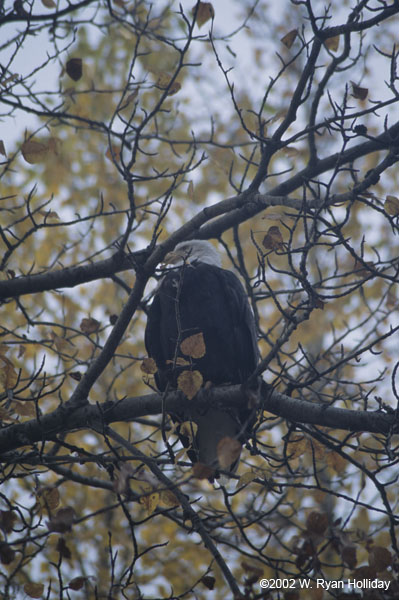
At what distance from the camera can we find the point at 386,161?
244 centimetres

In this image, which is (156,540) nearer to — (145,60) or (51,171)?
(51,171)

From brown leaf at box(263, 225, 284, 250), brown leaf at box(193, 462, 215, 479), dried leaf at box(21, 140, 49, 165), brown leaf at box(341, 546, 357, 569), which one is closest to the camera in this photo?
brown leaf at box(193, 462, 215, 479)

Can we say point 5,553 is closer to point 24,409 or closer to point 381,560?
point 24,409

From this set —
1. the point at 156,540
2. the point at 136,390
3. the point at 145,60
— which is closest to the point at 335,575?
the point at 156,540

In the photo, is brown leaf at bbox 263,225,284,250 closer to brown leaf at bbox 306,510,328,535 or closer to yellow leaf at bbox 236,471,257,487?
yellow leaf at bbox 236,471,257,487

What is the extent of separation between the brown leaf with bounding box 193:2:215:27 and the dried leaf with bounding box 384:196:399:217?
53.0 inches

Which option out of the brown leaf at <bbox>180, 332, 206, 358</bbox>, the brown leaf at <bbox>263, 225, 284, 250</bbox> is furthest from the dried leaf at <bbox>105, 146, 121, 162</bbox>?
the brown leaf at <bbox>180, 332, 206, 358</bbox>

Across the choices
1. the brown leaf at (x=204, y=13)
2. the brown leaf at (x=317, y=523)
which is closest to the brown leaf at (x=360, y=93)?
the brown leaf at (x=204, y=13)

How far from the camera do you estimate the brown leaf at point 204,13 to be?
3047 millimetres

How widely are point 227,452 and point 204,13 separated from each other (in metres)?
2.26

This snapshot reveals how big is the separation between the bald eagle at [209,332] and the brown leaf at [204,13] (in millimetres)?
1233

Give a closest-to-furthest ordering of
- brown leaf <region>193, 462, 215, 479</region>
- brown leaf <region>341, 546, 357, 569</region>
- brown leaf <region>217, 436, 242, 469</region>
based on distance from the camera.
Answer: brown leaf <region>217, 436, 242, 469</region> → brown leaf <region>193, 462, 215, 479</region> → brown leaf <region>341, 546, 357, 569</region>

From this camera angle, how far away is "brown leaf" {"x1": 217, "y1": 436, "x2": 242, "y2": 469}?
74.1 inches

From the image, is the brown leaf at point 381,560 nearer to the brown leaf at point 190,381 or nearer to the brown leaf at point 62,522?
the brown leaf at point 190,381
